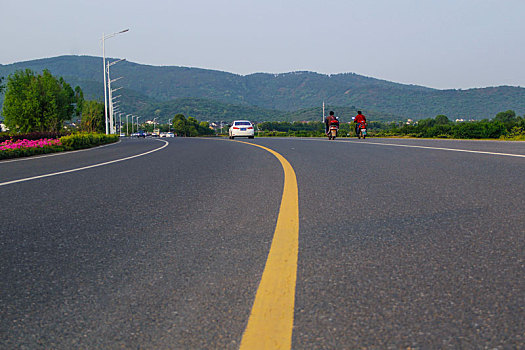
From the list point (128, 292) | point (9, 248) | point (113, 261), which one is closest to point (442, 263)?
point (128, 292)

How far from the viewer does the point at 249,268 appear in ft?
9.96

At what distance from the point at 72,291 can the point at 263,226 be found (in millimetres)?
1867

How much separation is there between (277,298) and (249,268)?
0.54m

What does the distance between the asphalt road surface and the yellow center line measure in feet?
0.15

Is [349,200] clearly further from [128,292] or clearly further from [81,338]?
[81,338]

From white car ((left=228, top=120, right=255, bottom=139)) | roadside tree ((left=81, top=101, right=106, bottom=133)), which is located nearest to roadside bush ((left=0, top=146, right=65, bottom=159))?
white car ((left=228, top=120, right=255, bottom=139))

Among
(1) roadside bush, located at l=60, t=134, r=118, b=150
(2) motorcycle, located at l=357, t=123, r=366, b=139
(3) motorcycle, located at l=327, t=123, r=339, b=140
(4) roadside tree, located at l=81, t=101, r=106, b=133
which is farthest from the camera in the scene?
(4) roadside tree, located at l=81, t=101, r=106, b=133

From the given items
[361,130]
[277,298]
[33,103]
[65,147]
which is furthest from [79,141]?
[33,103]

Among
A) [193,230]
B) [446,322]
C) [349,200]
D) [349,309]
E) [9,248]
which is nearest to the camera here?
[446,322]

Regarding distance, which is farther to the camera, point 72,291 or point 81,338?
point 72,291

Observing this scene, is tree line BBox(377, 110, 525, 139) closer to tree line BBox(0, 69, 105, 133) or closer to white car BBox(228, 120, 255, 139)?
white car BBox(228, 120, 255, 139)

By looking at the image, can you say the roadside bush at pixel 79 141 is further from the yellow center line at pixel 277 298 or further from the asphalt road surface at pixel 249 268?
the yellow center line at pixel 277 298

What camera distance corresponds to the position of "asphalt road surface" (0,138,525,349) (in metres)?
2.15

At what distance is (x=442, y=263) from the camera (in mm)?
3049
